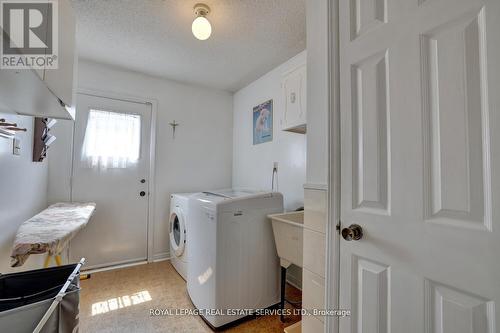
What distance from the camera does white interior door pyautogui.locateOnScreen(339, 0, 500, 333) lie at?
667 millimetres

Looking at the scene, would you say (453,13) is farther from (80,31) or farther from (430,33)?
(80,31)

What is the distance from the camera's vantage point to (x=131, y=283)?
2.39 meters

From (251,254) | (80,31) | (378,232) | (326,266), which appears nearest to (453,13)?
(378,232)

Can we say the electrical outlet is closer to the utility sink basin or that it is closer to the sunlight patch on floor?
the sunlight patch on floor

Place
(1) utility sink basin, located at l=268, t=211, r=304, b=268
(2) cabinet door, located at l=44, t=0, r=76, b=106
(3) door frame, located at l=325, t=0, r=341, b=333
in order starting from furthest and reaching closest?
(1) utility sink basin, located at l=268, t=211, r=304, b=268 < (3) door frame, located at l=325, t=0, r=341, b=333 < (2) cabinet door, located at l=44, t=0, r=76, b=106

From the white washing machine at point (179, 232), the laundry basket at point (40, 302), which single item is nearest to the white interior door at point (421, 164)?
the laundry basket at point (40, 302)

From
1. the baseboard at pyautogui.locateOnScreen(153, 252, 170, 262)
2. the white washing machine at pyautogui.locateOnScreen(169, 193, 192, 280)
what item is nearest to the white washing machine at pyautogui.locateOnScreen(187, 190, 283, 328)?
the white washing machine at pyautogui.locateOnScreen(169, 193, 192, 280)

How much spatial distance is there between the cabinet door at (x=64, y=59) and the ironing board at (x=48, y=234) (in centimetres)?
72

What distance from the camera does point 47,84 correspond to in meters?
0.88

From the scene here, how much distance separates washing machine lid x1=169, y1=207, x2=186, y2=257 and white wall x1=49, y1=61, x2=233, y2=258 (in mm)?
373

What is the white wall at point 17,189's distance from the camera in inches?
53.6

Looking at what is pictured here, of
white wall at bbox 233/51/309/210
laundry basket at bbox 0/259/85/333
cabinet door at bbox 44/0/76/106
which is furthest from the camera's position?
white wall at bbox 233/51/309/210

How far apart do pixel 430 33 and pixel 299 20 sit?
1.36m

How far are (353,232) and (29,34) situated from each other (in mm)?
1381
